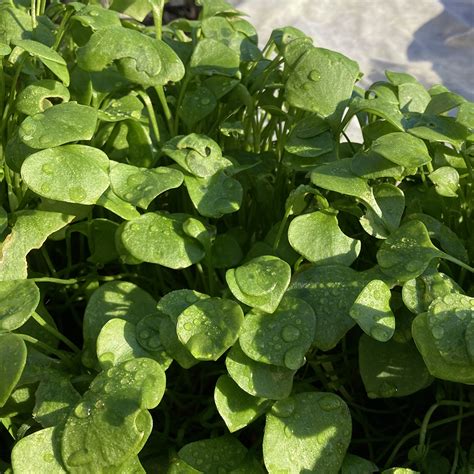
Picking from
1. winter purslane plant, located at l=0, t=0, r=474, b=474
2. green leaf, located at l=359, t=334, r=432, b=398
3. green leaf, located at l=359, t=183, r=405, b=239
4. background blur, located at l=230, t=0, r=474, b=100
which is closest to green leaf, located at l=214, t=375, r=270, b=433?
winter purslane plant, located at l=0, t=0, r=474, b=474

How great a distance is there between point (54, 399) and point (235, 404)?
0.57ft

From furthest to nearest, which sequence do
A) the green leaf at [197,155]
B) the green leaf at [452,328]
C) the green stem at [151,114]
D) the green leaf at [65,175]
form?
the green stem at [151,114]
the green leaf at [197,155]
the green leaf at [65,175]
the green leaf at [452,328]

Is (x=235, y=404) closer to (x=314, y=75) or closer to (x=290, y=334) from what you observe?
(x=290, y=334)

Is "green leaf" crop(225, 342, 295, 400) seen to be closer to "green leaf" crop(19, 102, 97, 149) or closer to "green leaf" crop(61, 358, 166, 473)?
"green leaf" crop(61, 358, 166, 473)

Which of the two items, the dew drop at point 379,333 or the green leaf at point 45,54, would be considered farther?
the green leaf at point 45,54

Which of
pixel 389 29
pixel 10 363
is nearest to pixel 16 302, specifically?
pixel 10 363

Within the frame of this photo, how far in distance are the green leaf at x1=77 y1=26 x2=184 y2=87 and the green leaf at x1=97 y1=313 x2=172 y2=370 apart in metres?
0.27

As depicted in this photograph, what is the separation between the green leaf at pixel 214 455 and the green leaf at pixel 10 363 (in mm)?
176

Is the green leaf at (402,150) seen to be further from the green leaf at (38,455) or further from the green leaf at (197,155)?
the green leaf at (38,455)

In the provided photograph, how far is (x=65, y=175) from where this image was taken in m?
0.73

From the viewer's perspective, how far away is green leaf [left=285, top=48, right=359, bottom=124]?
0.83 meters

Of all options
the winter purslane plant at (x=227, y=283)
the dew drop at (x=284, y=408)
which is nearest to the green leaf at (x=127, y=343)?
the winter purslane plant at (x=227, y=283)

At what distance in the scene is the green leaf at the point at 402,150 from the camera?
736 mm

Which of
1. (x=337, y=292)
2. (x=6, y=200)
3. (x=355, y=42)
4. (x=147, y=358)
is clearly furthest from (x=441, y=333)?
(x=355, y=42)
